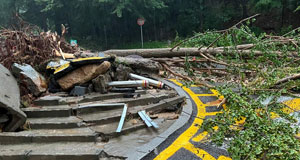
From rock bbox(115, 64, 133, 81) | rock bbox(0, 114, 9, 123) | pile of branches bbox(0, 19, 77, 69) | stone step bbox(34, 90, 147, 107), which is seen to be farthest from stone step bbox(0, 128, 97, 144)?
pile of branches bbox(0, 19, 77, 69)

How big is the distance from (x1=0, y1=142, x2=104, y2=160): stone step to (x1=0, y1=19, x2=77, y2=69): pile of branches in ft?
9.69

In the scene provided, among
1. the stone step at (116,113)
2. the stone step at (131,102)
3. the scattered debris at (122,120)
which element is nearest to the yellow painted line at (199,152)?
the scattered debris at (122,120)

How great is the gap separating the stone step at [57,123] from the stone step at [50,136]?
0.42 ft

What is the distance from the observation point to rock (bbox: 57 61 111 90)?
550 centimetres

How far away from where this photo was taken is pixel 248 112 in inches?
112

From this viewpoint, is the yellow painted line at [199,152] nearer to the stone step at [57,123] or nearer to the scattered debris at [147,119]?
the scattered debris at [147,119]

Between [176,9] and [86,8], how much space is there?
10.3 m

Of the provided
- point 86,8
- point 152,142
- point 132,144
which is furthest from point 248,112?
point 86,8

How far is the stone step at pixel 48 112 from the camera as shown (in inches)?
177

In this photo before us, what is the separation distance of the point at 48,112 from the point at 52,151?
47.8 inches

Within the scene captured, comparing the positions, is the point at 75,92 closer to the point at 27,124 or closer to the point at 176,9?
the point at 27,124

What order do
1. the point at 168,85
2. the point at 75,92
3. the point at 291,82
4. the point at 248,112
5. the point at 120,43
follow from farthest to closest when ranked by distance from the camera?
the point at 120,43
the point at 168,85
the point at 75,92
the point at 291,82
the point at 248,112

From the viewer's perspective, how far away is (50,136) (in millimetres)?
3912

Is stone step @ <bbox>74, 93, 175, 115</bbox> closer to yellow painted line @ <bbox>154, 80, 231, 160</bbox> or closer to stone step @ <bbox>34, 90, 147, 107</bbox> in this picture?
stone step @ <bbox>34, 90, 147, 107</bbox>
